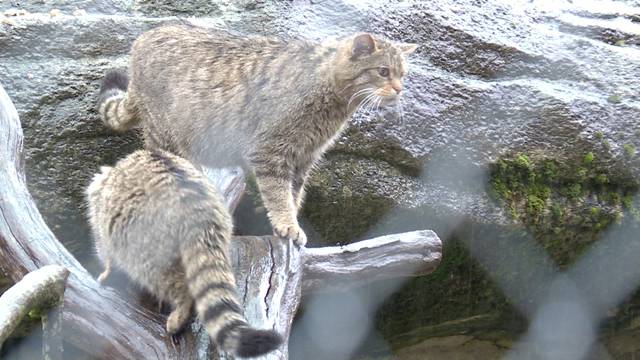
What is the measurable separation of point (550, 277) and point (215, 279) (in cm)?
182

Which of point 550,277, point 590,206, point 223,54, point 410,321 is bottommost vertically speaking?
point 410,321

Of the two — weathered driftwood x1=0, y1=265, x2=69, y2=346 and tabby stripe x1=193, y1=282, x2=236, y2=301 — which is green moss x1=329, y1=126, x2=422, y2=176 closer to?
tabby stripe x1=193, y1=282, x2=236, y2=301

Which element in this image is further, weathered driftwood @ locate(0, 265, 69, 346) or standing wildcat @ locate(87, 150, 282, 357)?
standing wildcat @ locate(87, 150, 282, 357)

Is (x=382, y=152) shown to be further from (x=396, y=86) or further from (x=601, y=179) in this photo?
(x=601, y=179)

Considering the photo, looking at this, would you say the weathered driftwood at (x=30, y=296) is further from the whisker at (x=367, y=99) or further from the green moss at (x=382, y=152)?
the green moss at (x=382, y=152)

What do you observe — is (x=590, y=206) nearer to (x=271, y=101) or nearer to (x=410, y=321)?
(x=410, y=321)

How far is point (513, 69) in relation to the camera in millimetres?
4219

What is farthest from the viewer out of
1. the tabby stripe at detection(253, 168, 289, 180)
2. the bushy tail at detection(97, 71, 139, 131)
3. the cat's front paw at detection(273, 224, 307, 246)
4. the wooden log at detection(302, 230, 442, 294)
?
the bushy tail at detection(97, 71, 139, 131)

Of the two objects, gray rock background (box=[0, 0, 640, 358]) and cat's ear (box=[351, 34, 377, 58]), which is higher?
cat's ear (box=[351, 34, 377, 58])

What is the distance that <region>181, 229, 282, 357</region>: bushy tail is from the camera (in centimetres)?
223

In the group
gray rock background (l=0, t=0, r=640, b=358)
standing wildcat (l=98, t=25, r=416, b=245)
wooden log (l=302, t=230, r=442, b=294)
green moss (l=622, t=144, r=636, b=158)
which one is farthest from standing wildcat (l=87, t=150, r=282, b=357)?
green moss (l=622, t=144, r=636, b=158)

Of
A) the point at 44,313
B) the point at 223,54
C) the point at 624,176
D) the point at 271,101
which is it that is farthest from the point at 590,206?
the point at 44,313

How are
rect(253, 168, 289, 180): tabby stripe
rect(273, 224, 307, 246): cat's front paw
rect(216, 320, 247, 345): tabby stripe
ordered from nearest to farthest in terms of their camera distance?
rect(216, 320, 247, 345): tabby stripe, rect(273, 224, 307, 246): cat's front paw, rect(253, 168, 289, 180): tabby stripe

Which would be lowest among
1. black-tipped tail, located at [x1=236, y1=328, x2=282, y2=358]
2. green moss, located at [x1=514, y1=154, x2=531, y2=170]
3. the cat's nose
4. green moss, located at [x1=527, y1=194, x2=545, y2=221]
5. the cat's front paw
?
the cat's front paw
